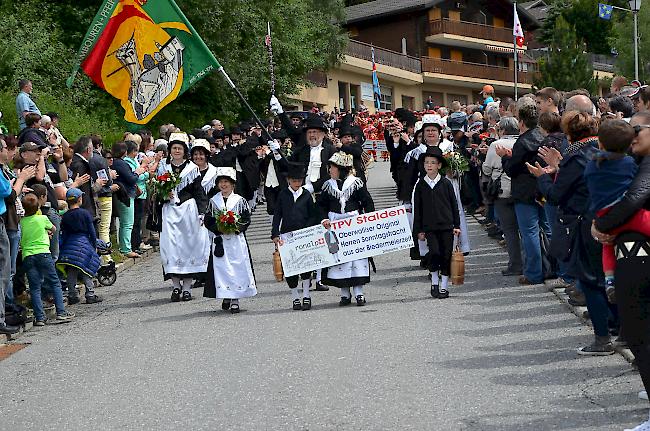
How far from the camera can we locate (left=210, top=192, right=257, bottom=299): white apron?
1419 centimetres

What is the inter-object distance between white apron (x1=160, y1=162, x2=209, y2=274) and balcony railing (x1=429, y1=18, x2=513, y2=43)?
63034 mm

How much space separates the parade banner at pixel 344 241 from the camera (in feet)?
46.5

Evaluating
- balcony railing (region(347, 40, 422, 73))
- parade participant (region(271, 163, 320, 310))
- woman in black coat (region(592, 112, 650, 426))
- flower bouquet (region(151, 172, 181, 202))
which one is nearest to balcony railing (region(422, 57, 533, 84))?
balcony railing (region(347, 40, 422, 73))

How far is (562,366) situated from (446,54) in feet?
237

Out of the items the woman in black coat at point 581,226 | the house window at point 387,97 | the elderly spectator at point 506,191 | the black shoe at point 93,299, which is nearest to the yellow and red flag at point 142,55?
the black shoe at point 93,299

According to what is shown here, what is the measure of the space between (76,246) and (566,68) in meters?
48.6

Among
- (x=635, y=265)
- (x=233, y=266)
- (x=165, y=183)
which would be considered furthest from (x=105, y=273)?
(x=635, y=265)

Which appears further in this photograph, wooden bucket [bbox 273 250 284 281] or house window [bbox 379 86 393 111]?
house window [bbox 379 86 393 111]

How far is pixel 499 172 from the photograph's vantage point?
15.2 metres

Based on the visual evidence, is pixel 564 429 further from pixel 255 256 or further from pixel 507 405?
pixel 255 256

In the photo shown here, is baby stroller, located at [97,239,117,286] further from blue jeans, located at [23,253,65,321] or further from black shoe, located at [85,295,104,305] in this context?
blue jeans, located at [23,253,65,321]

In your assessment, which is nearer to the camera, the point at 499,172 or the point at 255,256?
the point at 499,172

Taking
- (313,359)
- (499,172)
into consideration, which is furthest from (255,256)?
(313,359)

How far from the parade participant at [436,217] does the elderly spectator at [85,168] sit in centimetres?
536
